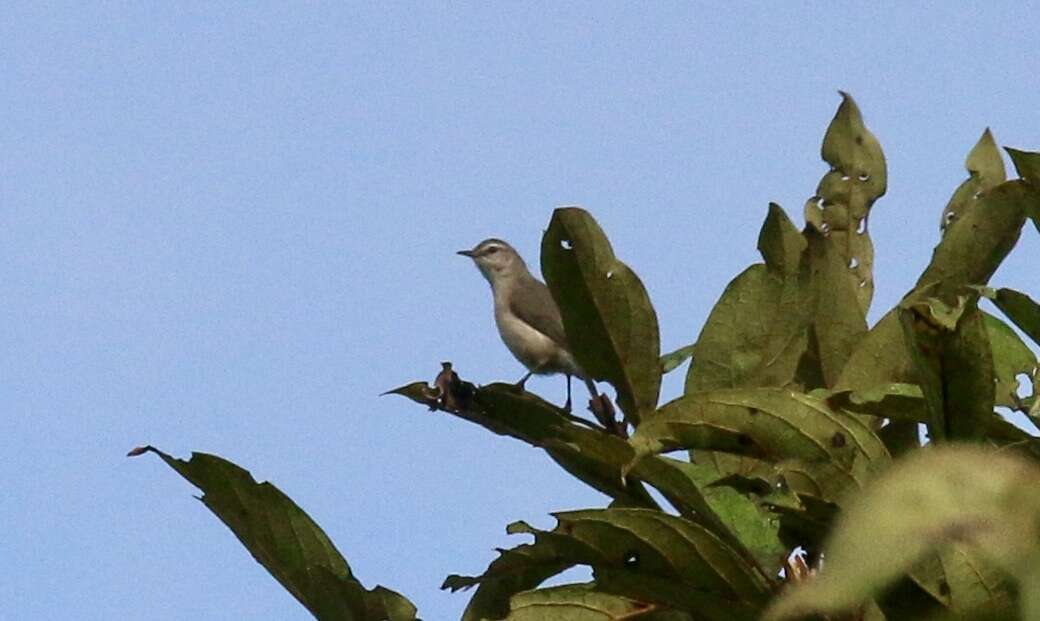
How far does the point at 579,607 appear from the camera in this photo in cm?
255

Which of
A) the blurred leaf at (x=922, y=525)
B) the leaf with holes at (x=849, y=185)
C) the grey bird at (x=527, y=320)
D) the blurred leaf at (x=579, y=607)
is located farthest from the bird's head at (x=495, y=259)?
the blurred leaf at (x=922, y=525)

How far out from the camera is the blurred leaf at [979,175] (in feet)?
10.5

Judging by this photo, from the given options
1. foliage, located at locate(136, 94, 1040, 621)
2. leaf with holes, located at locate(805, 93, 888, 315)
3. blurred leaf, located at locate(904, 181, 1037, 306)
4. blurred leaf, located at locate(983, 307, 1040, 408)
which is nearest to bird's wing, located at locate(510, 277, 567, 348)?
leaf with holes, located at locate(805, 93, 888, 315)

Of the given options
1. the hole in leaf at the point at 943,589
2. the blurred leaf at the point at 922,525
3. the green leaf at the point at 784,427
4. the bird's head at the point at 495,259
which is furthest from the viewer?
the bird's head at the point at 495,259

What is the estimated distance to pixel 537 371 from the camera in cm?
1114

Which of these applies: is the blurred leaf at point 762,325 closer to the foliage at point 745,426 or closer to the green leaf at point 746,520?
the foliage at point 745,426

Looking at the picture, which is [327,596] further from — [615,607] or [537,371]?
[537,371]

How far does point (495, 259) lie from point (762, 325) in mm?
10893

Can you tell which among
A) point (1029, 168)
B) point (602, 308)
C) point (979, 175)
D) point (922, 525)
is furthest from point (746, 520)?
point (922, 525)

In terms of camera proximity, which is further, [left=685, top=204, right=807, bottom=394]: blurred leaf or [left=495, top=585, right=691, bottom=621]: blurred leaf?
[left=685, top=204, right=807, bottom=394]: blurred leaf

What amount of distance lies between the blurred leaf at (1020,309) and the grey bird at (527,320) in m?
7.50

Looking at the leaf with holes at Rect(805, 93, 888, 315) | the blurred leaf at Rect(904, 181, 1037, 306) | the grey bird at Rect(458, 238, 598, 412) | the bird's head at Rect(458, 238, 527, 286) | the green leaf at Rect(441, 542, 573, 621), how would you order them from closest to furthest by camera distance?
1. the green leaf at Rect(441, 542, 573, 621)
2. the blurred leaf at Rect(904, 181, 1037, 306)
3. the leaf with holes at Rect(805, 93, 888, 315)
4. the grey bird at Rect(458, 238, 598, 412)
5. the bird's head at Rect(458, 238, 527, 286)

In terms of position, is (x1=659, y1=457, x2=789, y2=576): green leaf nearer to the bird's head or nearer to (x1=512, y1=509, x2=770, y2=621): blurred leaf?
(x1=512, y1=509, x2=770, y2=621): blurred leaf

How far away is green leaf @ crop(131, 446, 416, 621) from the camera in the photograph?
258 centimetres
